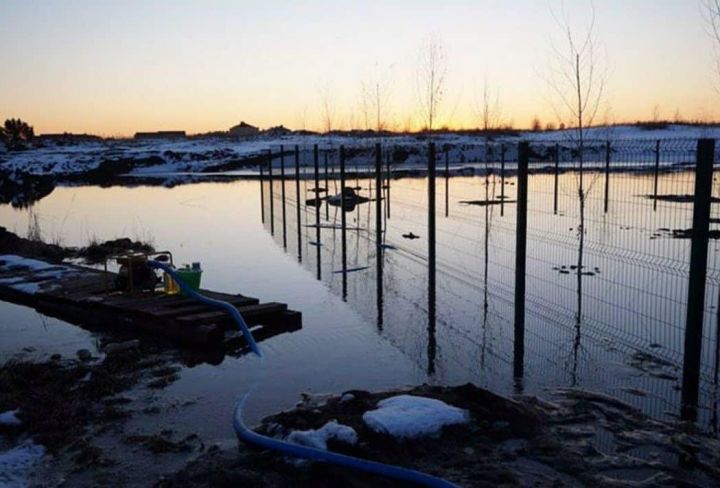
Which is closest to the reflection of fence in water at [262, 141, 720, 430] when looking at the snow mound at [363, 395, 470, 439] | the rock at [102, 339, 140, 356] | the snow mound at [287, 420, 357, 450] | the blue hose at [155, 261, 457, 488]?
the snow mound at [363, 395, 470, 439]

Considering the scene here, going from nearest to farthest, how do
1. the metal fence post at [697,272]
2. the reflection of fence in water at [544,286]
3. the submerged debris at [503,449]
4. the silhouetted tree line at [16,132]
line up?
1. the submerged debris at [503,449]
2. the metal fence post at [697,272]
3. the reflection of fence in water at [544,286]
4. the silhouetted tree line at [16,132]

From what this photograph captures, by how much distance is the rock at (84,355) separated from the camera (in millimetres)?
7762

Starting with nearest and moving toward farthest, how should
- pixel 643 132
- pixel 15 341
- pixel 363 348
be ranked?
pixel 363 348 < pixel 15 341 < pixel 643 132

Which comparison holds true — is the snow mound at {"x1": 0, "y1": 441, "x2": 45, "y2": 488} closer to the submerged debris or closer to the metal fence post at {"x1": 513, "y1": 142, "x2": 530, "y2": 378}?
the submerged debris

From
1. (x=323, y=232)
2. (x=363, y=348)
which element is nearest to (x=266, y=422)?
(x=363, y=348)

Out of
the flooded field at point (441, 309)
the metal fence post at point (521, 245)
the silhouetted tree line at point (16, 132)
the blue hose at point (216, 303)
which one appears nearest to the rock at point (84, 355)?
the flooded field at point (441, 309)

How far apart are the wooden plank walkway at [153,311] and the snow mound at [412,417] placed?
335cm

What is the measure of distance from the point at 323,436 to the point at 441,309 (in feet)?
15.7

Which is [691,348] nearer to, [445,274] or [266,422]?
[266,422]

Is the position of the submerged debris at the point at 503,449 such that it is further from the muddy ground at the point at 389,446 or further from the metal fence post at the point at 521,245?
the metal fence post at the point at 521,245

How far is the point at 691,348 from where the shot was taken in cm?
565

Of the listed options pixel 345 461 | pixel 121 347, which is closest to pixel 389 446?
pixel 345 461

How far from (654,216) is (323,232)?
29.6 feet

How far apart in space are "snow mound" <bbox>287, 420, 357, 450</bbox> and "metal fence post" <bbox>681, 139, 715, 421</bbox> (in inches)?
107
